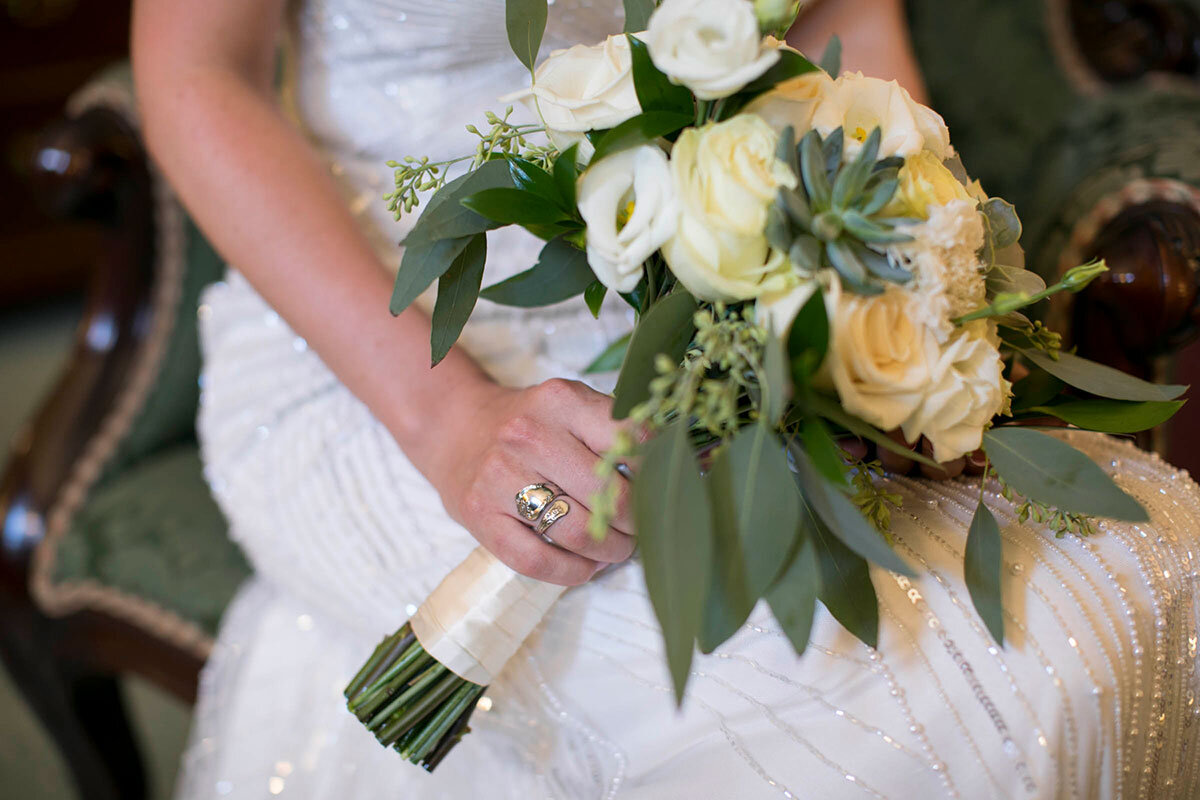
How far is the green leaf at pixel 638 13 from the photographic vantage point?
53 centimetres

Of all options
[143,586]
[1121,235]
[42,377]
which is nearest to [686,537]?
[1121,235]

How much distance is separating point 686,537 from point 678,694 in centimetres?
7

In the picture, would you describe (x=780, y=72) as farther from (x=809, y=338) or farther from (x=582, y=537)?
(x=582, y=537)

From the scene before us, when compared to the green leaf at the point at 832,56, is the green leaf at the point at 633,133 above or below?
below

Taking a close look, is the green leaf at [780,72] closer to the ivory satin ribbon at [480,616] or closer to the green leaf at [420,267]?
the green leaf at [420,267]

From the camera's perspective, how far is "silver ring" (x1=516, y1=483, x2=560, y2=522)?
581mm

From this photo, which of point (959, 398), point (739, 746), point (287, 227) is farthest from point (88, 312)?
point (959, 398)

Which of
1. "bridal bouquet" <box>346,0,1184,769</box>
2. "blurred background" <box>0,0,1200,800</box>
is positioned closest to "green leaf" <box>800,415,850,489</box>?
"bridal bouquet" <box>346,0,1184,769</box>

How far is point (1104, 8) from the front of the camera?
1300mm

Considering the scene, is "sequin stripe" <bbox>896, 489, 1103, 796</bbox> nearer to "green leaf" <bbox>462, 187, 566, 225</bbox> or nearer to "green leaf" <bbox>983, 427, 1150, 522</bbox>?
"green leaf" <bbox>983, 427, 1150, 522</bbox>

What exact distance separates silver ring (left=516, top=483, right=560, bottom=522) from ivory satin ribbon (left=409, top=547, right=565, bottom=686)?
68 millimetres

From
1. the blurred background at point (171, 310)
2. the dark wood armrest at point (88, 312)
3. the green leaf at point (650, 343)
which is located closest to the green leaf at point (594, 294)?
the green leaf at point (650, 343)

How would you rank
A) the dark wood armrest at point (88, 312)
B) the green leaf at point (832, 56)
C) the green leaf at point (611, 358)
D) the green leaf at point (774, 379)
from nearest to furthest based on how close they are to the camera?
the green leaf at point (774, 379), the green leaf at point (832, 56), the green leaf at point (611, 358), the dark wood armrest at point (88, 312)

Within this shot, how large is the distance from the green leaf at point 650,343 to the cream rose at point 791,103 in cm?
10
